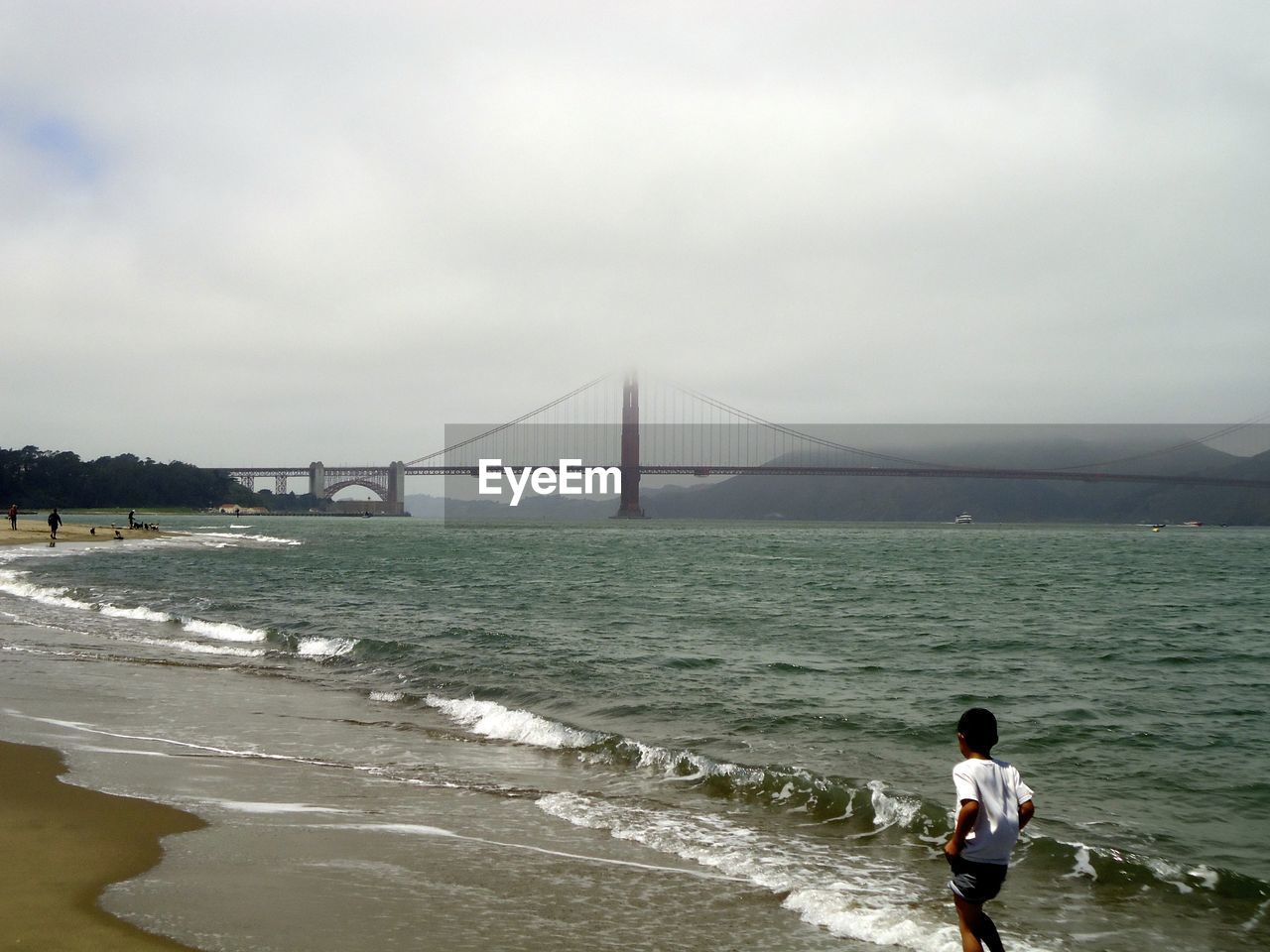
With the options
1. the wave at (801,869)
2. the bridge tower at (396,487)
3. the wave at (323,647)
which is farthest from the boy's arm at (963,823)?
the bridge tower at (396,487)

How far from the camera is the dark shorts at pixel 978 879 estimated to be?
4023mm

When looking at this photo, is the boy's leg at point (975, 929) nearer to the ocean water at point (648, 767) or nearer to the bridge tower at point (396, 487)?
the ocean water at point (648, 767)

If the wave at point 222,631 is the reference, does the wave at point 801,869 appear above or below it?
above

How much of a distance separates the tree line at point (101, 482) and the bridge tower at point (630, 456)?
5906cm

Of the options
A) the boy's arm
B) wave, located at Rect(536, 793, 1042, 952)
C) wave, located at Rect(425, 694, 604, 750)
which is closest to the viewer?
the boy's arm

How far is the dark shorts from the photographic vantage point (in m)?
4.02

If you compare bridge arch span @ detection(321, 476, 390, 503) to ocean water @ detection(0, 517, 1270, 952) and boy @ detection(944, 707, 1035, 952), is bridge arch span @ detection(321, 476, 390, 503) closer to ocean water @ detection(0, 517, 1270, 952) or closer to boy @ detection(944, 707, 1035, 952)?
ocean water @ detection(0, 517, 1270, 952)

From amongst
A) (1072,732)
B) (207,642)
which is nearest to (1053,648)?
(1072,732)

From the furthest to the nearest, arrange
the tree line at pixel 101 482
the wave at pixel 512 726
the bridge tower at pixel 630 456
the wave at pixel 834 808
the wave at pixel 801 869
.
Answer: the tree line at pixel 101 482 → the bridge tower at pixel 630 456 → the wave at pixel 512 726 → the wave at pixel 834 808 → the wave at pixel 801 869

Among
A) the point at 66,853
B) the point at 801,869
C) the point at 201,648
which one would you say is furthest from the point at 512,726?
the point at 201,648

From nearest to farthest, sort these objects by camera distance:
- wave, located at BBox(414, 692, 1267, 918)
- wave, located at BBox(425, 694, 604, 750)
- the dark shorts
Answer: the dark shorts
wave, located at BBox(414, 692, 1267, 918)
wave, located at BBox(425, 694, 604, 750)

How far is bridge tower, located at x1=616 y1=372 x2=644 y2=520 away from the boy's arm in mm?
93333

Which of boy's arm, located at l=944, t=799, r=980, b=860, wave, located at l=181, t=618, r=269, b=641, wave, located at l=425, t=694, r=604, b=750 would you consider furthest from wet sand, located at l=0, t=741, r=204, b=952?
wave, located at l=181, t=618, r=269, b=641

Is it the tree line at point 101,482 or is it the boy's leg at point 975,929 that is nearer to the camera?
the boy's leg at point 975,929
